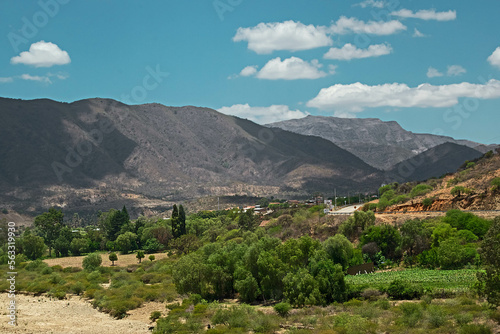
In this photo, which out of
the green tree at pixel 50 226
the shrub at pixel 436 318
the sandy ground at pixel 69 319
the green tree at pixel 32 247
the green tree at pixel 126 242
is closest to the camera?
the shrub at pixel 436 318

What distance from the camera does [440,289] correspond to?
40938mm

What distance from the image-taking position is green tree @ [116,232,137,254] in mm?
98500

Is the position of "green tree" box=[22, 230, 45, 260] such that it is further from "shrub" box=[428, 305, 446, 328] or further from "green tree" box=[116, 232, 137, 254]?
"shrub" box=[428, 305, 446, 328]

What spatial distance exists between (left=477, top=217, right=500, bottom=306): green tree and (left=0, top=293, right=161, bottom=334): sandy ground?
22.3 m

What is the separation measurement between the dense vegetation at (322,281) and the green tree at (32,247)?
11030 mm

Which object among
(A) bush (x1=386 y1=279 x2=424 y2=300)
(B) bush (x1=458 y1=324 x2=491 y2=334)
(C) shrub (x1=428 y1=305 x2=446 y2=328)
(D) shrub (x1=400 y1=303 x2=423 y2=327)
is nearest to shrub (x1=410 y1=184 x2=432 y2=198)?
(A) bush (x1=386 y1=279 x2=424 y2=300)

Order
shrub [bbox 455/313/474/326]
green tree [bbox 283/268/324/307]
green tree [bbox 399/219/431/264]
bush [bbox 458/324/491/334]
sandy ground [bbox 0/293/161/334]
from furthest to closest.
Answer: green tree [bbox 399/219/431/264], green tree [bbox 283/268/324/307], sandy ground [bbox 0/293/161/334], shrub [bbox 455/313/474/326], bush [bbox 458/324/491/334]

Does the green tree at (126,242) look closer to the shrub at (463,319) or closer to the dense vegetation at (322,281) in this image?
the dense vegetation at (322,281)

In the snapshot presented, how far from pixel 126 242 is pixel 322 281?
207ft

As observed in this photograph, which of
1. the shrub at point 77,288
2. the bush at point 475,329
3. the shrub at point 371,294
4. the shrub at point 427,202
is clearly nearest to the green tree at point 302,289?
the shrub at point 371,294

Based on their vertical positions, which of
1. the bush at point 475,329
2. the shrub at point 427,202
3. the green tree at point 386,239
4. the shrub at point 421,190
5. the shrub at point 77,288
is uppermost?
the shrub at point 421,190

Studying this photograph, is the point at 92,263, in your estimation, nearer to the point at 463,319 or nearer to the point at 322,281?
the point at 322,281

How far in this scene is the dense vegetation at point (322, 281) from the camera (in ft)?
111

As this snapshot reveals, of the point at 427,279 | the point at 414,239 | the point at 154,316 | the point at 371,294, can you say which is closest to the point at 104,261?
the point at 154,316
